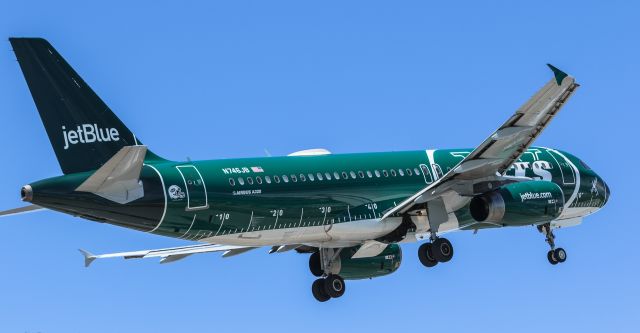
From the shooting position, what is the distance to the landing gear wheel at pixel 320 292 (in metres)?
55.1

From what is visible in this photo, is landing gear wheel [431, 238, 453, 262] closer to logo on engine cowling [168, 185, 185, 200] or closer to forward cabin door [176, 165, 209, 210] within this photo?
forward cabin door [176, 165, 209, 210]

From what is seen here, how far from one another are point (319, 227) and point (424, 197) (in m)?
3.93

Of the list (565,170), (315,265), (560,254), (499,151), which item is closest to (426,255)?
(499,151)

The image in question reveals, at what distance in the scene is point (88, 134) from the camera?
46.9 metres

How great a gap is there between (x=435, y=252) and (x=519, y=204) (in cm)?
339

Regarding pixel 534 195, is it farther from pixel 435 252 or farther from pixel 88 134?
pixel 88 134

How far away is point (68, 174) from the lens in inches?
1806

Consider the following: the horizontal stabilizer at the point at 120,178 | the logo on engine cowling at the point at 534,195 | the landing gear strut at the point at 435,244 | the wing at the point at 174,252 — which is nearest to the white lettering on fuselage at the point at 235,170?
the horizontal stabilizer at the point at 120,178

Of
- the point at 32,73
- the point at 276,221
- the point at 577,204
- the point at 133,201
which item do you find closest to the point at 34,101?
the point at 32,73

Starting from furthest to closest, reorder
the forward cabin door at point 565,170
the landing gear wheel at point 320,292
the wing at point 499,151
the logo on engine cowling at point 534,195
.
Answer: the forward cabin door at point 565,170 < the landing gear wheel at point 320,292 < the logo on engine cowling at point 534,195 < the wing at point 499,151

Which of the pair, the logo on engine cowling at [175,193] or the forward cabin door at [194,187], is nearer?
the logo on engine cowling at [175,193]

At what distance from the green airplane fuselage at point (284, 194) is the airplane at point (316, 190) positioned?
0.15 feet

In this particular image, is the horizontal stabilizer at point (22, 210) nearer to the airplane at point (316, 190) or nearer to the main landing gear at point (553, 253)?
the airplane at point (316, 190)

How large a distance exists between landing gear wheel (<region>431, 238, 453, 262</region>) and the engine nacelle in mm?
1453
